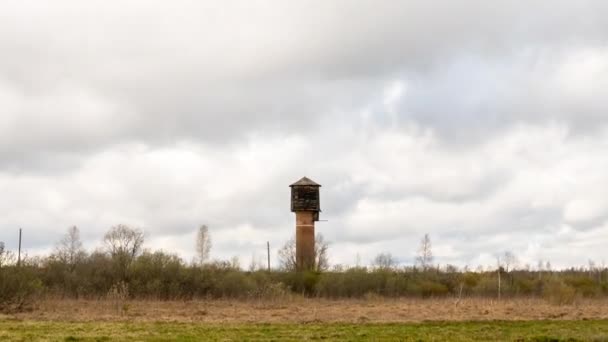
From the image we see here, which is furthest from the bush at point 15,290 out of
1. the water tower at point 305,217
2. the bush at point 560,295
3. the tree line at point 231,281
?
the bush at point 560,295

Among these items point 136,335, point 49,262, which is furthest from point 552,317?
point 49,262

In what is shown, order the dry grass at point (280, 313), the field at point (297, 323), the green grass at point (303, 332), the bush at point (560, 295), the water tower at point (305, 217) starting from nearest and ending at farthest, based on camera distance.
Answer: the green grass at point (303, 332) < the field at point (297, 323) < the dry grass at point (280, 313) < the bush at point (560, 295) < the water tower at point (305, 217)

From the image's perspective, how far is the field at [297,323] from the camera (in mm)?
22453

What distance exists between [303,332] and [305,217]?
1432 inches

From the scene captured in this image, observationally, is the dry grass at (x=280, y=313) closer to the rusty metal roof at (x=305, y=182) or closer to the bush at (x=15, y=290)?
the bush at (x=15, y=290)

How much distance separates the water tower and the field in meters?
18.2

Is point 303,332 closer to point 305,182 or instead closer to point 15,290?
point 15,290

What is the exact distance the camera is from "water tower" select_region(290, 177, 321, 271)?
6016 cm

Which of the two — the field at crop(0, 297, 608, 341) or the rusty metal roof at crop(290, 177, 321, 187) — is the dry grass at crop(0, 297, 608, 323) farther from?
the rusty metal roof at crop(290, 177, 321, 187)

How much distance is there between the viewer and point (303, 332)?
24.3 metres

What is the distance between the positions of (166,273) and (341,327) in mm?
27219

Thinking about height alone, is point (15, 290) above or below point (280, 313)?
above

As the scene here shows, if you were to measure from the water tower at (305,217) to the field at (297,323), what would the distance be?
18.2 metres

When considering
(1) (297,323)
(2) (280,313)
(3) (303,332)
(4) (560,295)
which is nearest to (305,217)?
(4) (560,295)
